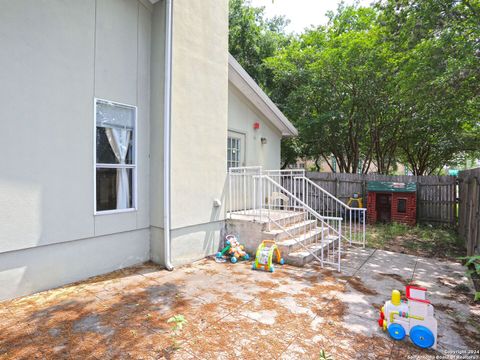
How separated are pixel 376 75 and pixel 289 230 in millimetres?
8464

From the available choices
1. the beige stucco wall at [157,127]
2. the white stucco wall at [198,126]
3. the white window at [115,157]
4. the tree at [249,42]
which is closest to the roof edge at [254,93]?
the white stucco wall at [198,126]

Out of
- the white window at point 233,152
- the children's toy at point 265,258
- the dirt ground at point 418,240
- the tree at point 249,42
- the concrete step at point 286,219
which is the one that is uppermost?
the tree at point 249,42

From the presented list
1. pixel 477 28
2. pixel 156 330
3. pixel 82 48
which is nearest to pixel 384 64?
pixel 477 28

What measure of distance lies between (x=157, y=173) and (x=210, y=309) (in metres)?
2.55

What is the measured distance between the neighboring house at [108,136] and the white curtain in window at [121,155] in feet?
0.06

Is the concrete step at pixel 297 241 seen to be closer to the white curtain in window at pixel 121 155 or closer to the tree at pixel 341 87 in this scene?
the white curtain in window at pixel 121 155

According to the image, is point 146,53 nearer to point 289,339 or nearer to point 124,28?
point 124,28

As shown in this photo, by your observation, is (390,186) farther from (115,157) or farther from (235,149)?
(115,157)

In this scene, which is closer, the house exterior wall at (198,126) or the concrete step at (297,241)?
the house exterior wall at (198,126)

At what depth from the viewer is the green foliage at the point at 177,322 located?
9.23 ft

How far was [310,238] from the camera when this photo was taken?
19.3ft

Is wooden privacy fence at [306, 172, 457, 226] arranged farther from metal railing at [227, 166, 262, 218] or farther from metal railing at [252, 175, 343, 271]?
metal railing at [227, 166, 262, 218]

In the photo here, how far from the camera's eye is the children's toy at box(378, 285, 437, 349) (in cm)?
259

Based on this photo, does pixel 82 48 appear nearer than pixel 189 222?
Yes
